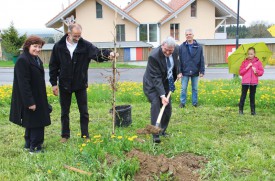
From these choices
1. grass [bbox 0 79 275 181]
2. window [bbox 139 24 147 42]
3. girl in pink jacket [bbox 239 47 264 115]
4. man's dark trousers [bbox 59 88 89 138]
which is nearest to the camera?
grass [bbox 0 79 275 181]

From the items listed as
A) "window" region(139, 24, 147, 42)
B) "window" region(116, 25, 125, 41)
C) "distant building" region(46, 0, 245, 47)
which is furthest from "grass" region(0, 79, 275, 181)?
"window" region(139, 24, 147, 42)

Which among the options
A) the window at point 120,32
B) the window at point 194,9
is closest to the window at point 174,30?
the window at point 194,9

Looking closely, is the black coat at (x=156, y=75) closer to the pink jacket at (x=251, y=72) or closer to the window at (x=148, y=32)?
the pink jacket at (x=251, y=72)

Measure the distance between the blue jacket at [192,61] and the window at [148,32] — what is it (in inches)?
885

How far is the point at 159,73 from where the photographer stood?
5188 millimetres

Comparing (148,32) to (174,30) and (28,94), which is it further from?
(28,94)

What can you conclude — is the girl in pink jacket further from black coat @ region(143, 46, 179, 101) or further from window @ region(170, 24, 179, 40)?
window @ region(170, 24, 179, 40)

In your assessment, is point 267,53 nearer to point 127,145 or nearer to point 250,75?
point 250,75

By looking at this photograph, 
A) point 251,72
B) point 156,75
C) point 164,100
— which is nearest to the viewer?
point 164,100

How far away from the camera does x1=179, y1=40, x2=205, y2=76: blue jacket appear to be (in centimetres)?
801

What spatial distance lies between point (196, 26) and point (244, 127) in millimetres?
25067

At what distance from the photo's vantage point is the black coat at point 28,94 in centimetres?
461

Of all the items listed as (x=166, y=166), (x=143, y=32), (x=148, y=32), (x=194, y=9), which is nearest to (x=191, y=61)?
(x=166, y=166)

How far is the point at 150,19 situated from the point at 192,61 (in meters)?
22.5
